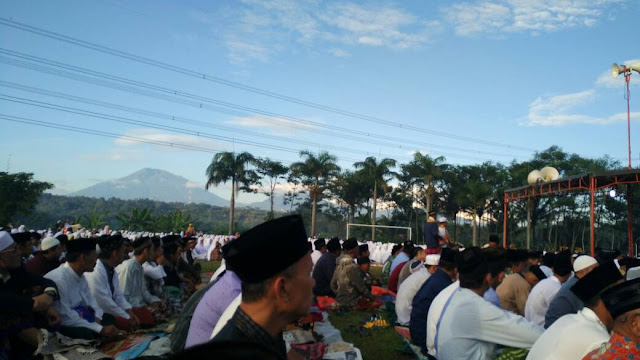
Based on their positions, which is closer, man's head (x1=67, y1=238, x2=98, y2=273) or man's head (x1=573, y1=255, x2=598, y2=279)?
man's head (x1=67, y1=238, x2=98, y2=273)

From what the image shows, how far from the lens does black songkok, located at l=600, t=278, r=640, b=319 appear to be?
8.13ft

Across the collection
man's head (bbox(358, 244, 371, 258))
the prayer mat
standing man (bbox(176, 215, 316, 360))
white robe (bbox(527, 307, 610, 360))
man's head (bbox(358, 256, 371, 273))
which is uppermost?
standing man (bbox(176, 215, 316, 360))

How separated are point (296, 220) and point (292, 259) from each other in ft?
0.56

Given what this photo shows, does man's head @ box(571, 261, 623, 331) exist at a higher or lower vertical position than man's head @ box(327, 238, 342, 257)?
higher

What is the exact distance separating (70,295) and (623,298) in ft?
18.6

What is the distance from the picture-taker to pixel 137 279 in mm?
7582

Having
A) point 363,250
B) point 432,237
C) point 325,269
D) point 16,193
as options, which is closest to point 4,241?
point 325,269

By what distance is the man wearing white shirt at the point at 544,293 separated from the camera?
573cm

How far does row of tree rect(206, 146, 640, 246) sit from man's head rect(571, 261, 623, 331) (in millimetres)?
30809

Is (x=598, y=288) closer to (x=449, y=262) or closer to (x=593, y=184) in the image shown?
(x=449, y=262)

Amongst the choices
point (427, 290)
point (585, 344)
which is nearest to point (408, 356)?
point (427, 290)

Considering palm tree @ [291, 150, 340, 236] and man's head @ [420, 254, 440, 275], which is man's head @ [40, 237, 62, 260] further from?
palm tree @ [291, 150, 340, 236]

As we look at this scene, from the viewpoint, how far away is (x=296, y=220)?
179 cm

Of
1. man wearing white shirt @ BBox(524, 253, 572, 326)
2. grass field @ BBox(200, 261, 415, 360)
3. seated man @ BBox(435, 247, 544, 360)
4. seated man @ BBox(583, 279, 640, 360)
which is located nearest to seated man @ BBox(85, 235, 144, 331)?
grass field @ BBox(200, 261, 415, 360)
